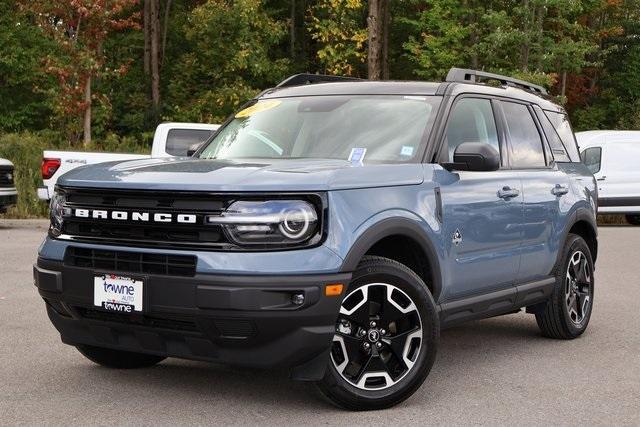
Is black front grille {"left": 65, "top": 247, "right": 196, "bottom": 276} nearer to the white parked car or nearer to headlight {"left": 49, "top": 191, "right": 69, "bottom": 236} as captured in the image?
headlight {"left": 49, "top": 191, "right": 69, "bottom": 236}

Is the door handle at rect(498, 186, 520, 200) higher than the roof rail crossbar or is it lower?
lower

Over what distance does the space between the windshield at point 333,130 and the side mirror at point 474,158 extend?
24 cm

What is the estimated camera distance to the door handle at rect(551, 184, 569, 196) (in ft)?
24.5

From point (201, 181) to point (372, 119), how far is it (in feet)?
5.37

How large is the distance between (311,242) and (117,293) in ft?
3.40

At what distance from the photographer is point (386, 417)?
5.34 meters

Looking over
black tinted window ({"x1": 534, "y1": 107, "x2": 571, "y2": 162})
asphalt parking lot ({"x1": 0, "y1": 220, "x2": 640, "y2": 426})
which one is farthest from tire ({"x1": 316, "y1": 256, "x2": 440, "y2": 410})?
black tinted window ({"x1": 534, "y1": 107, "x2": 571, "y2": 162})

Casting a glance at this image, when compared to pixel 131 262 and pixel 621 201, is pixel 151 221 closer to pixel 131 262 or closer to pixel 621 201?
pixel 131 262

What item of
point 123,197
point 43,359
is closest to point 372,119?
point 123,197

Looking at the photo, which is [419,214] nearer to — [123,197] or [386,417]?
[386,417]

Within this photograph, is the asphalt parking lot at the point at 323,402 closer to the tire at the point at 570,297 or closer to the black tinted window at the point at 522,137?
the tire at the point at 570,297

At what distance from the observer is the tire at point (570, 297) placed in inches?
301

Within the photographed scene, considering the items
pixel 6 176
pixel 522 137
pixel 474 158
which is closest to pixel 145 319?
pixel 474 158

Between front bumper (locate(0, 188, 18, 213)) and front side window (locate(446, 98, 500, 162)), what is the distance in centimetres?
1188
